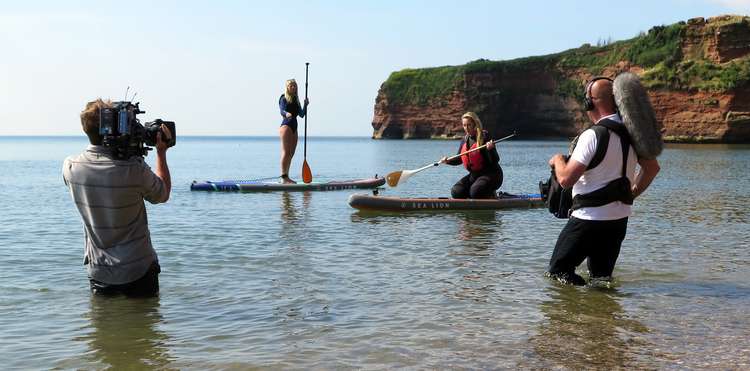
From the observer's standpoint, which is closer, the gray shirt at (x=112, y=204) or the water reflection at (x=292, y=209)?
the gray shirt at (x=112, y=204)

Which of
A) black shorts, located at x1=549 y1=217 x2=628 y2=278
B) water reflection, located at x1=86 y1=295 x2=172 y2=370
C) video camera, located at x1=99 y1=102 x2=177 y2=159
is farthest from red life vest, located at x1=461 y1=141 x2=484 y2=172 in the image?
video camera, located at x1=99 y1=102 x2=177 y2=159

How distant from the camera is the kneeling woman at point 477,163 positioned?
45.0ft

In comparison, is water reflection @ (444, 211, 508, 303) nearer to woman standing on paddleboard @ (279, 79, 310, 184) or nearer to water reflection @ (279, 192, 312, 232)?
water reflection @ (279, 192, 312, 232)

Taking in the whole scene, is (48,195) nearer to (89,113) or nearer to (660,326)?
(89,113)

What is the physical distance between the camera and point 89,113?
5.50 meters

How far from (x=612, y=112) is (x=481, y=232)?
5.43 m

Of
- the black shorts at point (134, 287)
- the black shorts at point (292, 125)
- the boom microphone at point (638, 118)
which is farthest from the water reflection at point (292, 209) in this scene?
the boom microphone at point (638, 118)

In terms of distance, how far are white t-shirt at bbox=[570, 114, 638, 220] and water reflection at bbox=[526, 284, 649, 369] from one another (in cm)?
81

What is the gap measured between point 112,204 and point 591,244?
3955 millimetres

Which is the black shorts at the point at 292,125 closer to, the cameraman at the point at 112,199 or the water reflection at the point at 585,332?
the water reflection at the point at 585,332

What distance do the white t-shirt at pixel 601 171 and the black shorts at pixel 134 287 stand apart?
3.56 meters

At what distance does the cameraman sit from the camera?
559 cm

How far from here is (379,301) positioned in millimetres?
7086

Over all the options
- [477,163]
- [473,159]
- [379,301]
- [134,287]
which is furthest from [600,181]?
[477,163]
